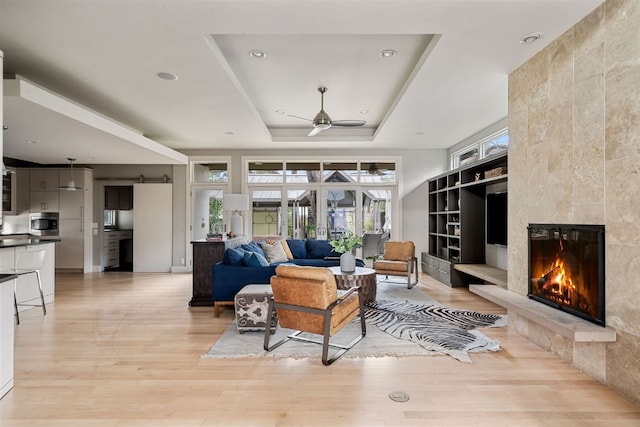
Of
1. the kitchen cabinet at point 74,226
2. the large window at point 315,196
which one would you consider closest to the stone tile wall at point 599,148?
the large window at point 315,196

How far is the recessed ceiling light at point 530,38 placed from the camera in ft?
9.82

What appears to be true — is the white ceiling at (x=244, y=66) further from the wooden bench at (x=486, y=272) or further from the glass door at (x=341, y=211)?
the wooden bench at (x=486, y=272)

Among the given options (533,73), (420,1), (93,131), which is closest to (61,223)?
(93,131)

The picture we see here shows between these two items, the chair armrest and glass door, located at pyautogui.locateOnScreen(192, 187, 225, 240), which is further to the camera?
glass door, located at pyautogui.locateOnScreen(192, 187, 225, 240)

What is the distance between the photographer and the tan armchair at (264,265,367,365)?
2.92 meters

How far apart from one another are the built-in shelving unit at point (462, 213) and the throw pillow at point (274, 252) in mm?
2939

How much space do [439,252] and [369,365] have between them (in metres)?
5.05

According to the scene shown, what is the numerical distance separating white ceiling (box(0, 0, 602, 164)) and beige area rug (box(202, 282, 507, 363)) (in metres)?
2.78

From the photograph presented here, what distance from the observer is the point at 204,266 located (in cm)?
487

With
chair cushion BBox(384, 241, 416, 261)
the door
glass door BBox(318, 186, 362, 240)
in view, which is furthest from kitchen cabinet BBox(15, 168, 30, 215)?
chair cushion BBox(384, 241, 416, 261)

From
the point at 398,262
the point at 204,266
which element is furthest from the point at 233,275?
the point at 398,262

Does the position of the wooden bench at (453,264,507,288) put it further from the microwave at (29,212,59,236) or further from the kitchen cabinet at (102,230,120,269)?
the microwave at (29,212,59,236)

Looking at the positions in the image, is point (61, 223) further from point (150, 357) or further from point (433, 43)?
point (433, 43)

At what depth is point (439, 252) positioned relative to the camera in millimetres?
7453
